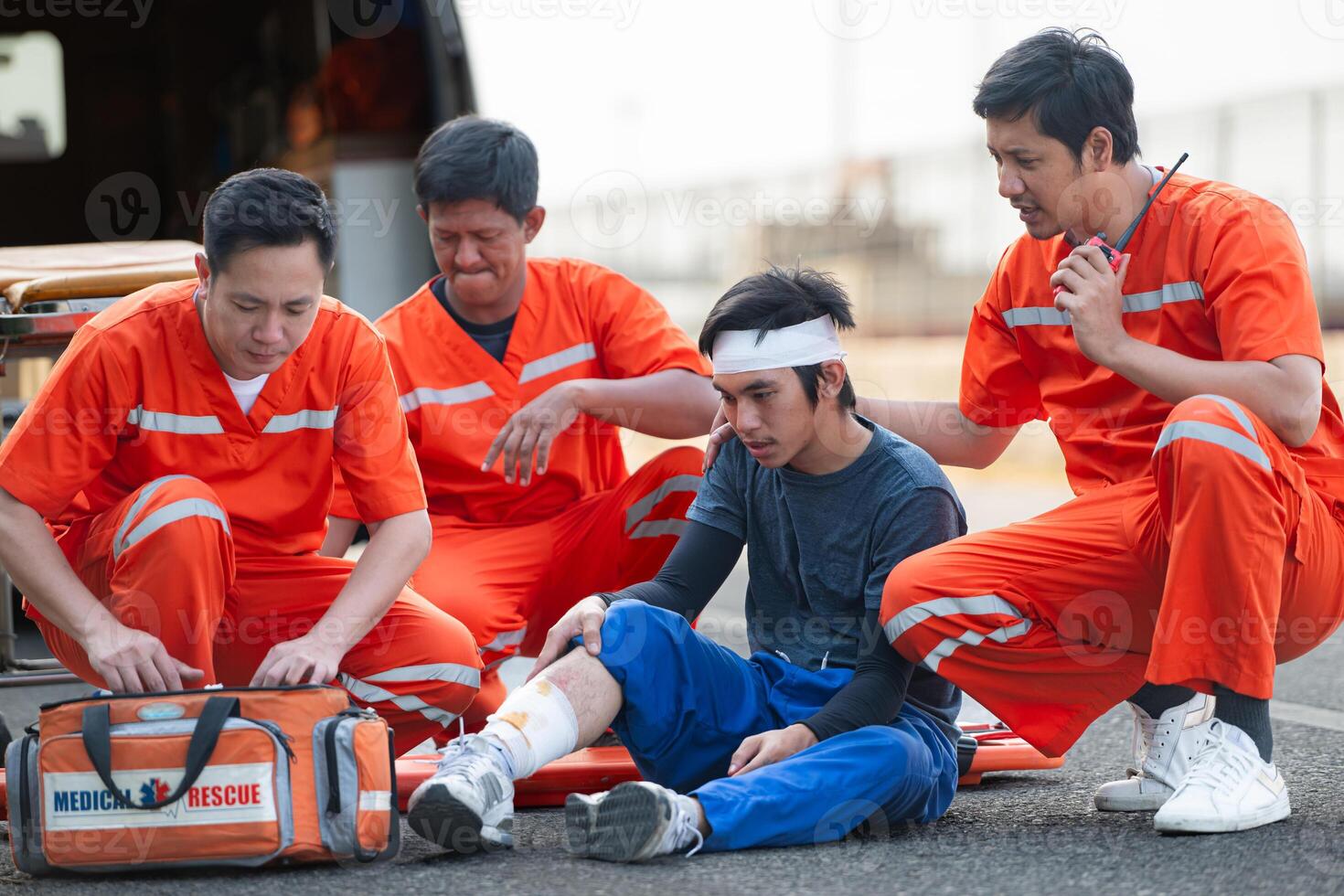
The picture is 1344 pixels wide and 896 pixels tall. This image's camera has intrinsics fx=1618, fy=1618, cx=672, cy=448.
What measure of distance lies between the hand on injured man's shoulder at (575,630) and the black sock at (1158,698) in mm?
1043

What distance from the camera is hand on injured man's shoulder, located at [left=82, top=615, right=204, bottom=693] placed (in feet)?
9.18

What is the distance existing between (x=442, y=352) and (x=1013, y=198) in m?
1.60

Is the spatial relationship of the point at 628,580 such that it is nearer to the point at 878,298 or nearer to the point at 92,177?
the point at 92,177

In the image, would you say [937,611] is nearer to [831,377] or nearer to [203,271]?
[831,377]

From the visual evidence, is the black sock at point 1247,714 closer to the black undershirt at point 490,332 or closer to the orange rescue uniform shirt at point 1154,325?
the orange rescue uniform shirt at point 1154,325

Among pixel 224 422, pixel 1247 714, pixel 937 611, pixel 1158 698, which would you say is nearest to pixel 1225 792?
pixel 1247 714

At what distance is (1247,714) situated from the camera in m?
2.83

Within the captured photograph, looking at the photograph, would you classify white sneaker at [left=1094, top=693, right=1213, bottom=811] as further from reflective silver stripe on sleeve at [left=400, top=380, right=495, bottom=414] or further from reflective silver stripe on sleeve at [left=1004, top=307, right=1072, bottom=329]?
reflective silver stripe on sleeve at [left=400, top=380, right=495, bottom=414]

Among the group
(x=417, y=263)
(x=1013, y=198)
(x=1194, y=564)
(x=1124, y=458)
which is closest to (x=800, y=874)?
(x=1194, y=564)

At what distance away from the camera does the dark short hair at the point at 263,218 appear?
297 centimetres

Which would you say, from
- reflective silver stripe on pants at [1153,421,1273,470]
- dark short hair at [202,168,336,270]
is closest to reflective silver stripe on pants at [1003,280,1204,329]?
reflective silver stripe on pants at [1153,421,1273,470]

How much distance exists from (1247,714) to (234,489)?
2000 millimetres

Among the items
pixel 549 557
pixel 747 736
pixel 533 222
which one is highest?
pixel 533 222

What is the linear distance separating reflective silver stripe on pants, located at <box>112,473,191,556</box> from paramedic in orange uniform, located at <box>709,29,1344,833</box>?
1.40 meters
